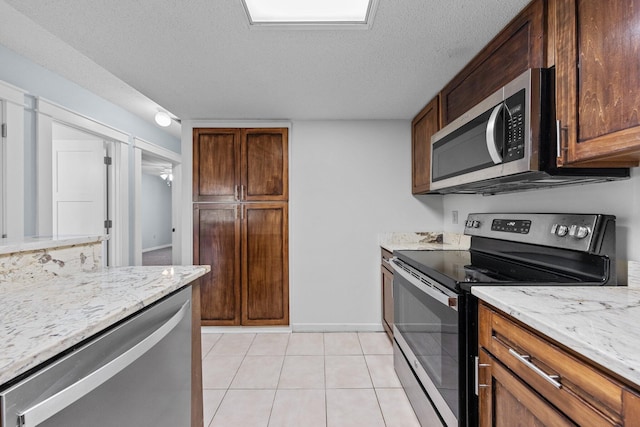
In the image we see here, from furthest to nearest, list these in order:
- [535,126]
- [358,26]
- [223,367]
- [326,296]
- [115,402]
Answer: [326,296], [223,367], [358,26], [535,126], [115,402]

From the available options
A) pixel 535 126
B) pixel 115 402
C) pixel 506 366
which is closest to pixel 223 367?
pixel 115 402

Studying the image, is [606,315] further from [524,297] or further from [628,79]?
[628,79]

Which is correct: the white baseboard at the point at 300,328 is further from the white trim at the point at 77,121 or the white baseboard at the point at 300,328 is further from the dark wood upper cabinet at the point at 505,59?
the white trim at the point at 77,121

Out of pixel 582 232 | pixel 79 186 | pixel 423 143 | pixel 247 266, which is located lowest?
pixel 247 266

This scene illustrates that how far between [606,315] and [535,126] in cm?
71

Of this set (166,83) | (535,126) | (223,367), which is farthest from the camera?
(223,367)

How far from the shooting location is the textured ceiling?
137cm

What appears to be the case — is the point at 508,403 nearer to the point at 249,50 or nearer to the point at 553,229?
the point at 553,229

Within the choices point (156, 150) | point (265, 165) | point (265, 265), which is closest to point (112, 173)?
point (156, 150)

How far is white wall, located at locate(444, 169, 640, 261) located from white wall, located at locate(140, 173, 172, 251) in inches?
327

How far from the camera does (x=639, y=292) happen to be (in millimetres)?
1085

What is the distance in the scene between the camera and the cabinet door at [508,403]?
0.83 meters

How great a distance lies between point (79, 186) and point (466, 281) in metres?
3.83

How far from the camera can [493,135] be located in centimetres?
135
